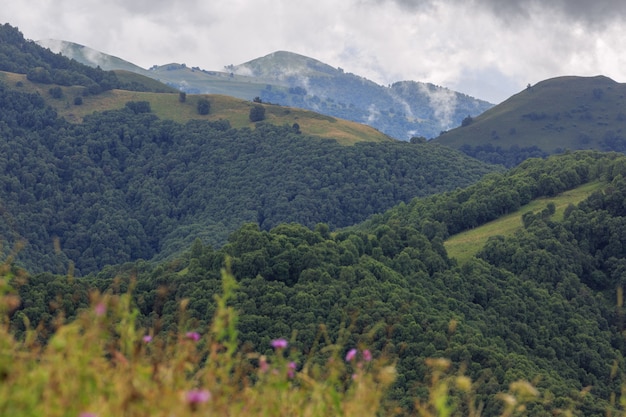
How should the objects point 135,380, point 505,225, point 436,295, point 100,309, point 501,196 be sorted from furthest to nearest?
point 501,196 → point 505,225 → point 436,295 → point 100,309 → point 135,380

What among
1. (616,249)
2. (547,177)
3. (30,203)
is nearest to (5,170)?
(30,203)

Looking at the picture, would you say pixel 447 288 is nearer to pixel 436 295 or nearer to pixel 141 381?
pixel 436 295

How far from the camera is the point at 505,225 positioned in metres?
112

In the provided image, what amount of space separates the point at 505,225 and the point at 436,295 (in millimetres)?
35583

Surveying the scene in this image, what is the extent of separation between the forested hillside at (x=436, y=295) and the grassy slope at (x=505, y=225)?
8.33 ft

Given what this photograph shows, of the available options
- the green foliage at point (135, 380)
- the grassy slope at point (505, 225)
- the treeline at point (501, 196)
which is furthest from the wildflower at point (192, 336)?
the treeline at point (501, 196)

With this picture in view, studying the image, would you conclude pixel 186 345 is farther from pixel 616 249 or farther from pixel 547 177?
pixel 547 177

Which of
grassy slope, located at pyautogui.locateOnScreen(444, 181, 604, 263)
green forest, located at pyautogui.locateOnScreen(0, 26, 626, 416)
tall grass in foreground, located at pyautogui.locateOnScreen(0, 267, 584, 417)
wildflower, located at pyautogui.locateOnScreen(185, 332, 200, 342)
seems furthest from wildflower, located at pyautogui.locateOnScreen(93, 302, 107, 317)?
grassy slope, located at pyautogui.locateOnScreen(444, 181, 604, 263)

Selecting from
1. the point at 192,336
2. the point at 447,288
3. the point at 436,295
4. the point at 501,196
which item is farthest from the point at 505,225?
the point at 192,336

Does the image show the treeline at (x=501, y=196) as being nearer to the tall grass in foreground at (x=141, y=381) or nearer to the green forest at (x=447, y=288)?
the green forest at (x=447, y=288)

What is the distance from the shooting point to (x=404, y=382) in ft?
170

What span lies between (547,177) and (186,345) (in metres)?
118

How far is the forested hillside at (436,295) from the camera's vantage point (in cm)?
5800

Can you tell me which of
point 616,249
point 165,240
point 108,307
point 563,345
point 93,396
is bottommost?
point 165,240
